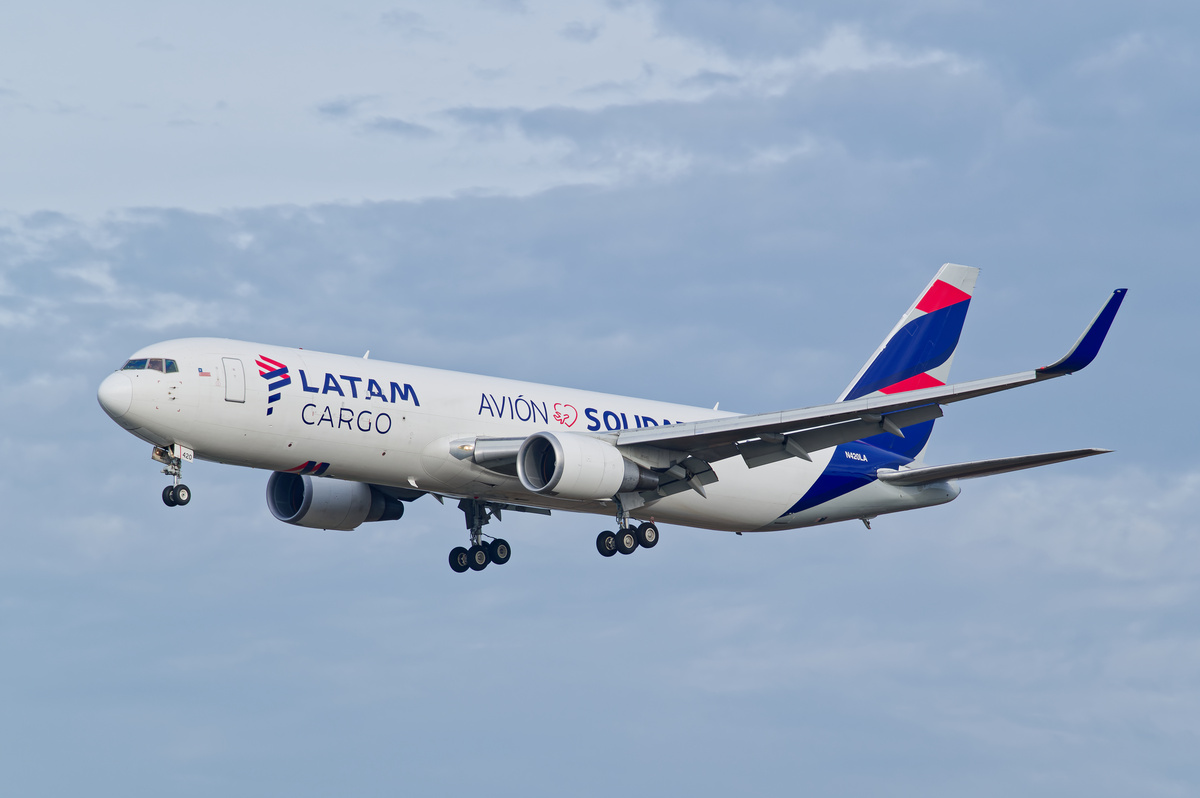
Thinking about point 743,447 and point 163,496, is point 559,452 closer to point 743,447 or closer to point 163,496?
point 743,447

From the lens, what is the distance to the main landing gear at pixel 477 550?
42.9 meters

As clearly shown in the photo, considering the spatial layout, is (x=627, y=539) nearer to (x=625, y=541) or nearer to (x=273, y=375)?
(x=625, y=541)

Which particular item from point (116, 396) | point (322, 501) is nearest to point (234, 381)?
point (116, 396)

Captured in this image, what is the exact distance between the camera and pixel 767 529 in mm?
43031

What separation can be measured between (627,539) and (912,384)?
1235cm

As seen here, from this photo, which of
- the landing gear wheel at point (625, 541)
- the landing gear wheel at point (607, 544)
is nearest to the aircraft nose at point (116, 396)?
the landing gear wheel at point (607, 544)

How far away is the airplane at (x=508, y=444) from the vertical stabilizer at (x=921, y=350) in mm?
1827

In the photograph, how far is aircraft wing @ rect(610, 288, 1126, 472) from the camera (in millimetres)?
32875

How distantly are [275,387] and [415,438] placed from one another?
144 inches

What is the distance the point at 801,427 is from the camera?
3622 centimetres

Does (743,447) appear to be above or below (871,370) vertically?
below

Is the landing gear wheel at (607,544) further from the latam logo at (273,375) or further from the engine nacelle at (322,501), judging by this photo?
the latam logo at (273,375)

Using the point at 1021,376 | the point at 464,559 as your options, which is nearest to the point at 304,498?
the point at 464,559

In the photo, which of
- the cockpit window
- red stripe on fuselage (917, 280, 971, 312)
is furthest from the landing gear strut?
red stripe on fuselage (917, 280, 971, 312)
